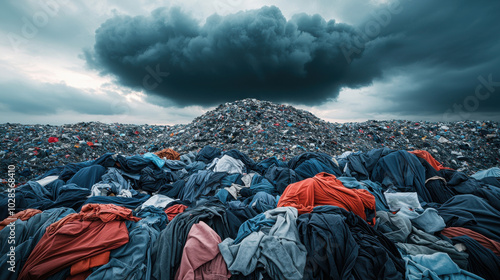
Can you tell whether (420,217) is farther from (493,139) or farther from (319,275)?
(493,139)

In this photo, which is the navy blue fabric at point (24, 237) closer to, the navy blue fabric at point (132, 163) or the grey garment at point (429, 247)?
the navy blue fabric at point (132, 163)

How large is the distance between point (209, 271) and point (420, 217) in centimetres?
313

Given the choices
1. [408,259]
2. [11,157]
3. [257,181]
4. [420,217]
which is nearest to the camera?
[408,259]

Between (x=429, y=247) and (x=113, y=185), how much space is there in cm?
553

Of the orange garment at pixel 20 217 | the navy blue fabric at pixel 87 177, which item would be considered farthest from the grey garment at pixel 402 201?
the navy blue fabric at pixel 87 177

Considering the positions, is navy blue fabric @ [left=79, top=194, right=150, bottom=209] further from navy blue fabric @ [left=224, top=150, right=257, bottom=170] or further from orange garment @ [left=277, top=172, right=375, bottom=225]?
orange garment @ [left=277, top=172, right=375, bottom=225]

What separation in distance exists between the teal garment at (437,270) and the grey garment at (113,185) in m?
4.86

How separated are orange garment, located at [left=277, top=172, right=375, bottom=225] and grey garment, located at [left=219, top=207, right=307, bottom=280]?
0.75 meters

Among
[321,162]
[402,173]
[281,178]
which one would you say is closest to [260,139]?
[321,162]

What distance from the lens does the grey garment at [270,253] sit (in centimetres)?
212

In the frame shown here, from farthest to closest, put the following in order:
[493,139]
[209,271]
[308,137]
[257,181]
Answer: [493,139]
[308,137]
[257,181]
[209,271]

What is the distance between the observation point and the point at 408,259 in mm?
2359

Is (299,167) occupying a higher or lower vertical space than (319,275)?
higher

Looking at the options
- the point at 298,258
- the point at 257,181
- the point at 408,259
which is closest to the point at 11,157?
the point at 257,181
